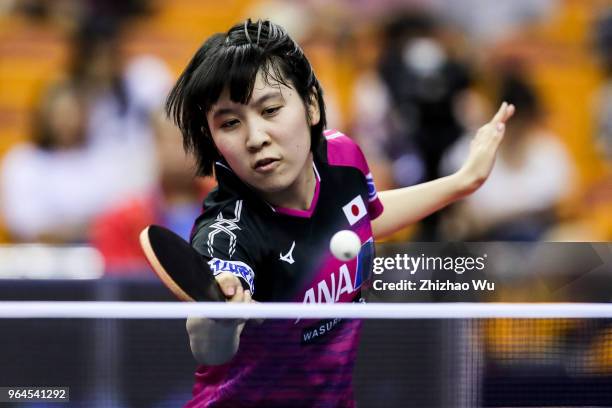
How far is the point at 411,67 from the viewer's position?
5621 millimetres

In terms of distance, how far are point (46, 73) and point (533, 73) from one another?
10.3 feet

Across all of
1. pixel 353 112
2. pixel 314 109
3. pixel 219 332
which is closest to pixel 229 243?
pixel 219 332

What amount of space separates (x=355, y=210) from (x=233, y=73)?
0.56 metres

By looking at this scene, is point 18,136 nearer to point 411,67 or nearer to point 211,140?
point 411,67

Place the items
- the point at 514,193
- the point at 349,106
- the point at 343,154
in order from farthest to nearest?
1. the point at 349,106
2. the point at 514,193
3. the point at 343,154

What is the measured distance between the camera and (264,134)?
7.63 feet

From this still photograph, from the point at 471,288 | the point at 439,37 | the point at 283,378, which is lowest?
the point at 283,378

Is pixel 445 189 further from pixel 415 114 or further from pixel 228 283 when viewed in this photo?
pixel 415 114

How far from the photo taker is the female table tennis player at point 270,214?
230cm

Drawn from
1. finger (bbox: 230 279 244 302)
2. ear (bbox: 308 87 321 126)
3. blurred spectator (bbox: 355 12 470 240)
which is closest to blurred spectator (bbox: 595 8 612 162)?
blurred spectator (bbox: 355 12 470 240)

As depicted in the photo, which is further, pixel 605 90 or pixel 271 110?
pixel 605 90

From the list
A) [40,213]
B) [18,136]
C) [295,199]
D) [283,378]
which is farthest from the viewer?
[18,136]

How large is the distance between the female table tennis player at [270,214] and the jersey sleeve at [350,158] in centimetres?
4

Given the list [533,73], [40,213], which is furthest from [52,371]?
[533,73]
